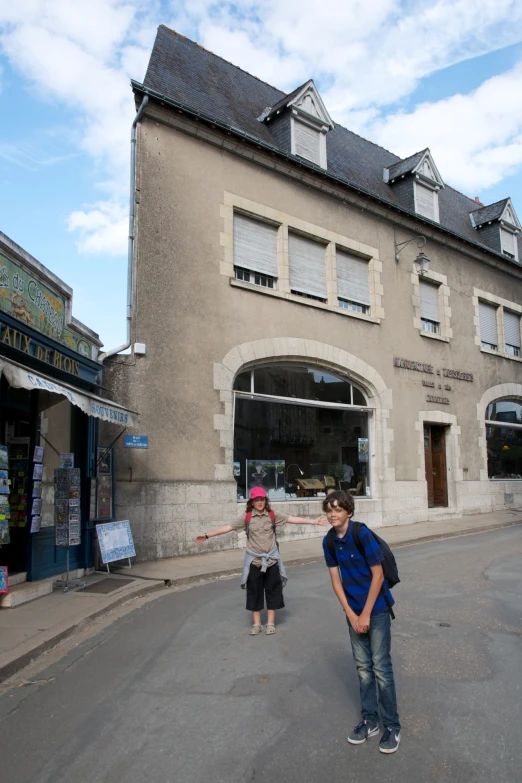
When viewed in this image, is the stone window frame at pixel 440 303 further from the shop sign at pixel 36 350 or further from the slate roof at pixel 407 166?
the shop sign at pixel 36 350

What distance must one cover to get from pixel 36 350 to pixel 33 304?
2.17 ft

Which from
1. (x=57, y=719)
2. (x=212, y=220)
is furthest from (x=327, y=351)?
(x=57, y=719)

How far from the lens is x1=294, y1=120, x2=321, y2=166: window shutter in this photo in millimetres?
14453

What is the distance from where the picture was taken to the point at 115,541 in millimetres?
9242

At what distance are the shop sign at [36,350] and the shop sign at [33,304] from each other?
212mm

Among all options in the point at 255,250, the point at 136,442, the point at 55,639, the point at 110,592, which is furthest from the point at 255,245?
the point at 55,639

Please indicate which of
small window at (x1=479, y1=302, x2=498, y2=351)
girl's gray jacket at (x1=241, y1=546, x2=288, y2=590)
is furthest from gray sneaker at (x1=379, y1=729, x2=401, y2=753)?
small window at (x1=479, y1=302, x2=498, y2=351)

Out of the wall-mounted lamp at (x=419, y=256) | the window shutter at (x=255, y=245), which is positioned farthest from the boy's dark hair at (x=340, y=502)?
the wall-mounted lamp at (x=419, y=256)

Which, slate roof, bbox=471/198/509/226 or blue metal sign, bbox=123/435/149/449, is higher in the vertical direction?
slate roof, bbox=471/198/509/226

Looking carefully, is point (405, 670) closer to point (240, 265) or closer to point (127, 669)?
point (127, 669)

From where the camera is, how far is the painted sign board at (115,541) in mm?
8948

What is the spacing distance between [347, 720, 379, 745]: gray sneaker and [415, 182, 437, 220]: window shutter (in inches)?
627

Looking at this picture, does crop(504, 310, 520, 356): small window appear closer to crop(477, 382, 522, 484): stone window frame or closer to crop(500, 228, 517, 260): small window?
crop(477, 382, 522, 484): stone window frame

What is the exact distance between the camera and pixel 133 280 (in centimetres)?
1112
